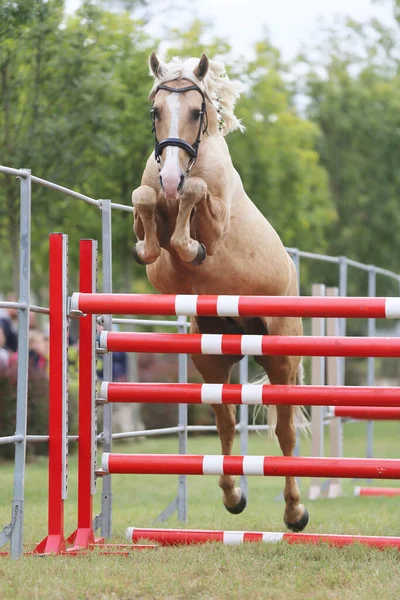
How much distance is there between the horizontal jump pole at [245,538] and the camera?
510cm

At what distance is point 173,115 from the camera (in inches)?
192

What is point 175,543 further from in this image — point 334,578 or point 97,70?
point 97,70

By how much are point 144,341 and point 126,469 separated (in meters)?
0.69

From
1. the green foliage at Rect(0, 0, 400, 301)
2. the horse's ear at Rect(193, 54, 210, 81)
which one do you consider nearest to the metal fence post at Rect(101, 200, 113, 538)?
the horse's ear at Rect(193, 54, 210, 81)

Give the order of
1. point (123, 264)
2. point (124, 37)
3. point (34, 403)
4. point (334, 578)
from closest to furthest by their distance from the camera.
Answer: point (334, 578), point (34, 403), point (124, 37), point (123, 264)

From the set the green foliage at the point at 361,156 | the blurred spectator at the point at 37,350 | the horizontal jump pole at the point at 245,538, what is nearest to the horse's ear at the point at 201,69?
the horizontal jump pole at the point at 245,538

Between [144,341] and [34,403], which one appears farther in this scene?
[34,403]

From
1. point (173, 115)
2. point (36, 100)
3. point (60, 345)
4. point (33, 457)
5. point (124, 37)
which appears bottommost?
point (33, 457)

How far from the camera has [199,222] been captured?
498 cm

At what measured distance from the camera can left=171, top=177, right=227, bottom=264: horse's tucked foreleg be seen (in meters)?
4.80

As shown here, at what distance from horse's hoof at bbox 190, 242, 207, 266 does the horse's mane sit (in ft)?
2.71

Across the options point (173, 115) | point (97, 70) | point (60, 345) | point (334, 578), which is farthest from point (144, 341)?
point (97, 70)

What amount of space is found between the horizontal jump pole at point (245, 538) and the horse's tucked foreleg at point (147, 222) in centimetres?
154

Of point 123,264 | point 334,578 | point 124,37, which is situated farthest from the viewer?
point 123,264
